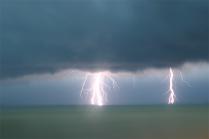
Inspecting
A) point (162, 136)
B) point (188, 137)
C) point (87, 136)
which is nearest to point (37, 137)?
point (87, 136)

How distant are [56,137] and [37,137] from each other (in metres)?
0.72

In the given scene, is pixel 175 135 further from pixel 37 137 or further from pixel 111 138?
pixel 37 137

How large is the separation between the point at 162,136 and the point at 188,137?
46.9 inches

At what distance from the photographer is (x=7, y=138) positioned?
14.8 metres

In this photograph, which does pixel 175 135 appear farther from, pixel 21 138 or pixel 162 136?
pixel 21 138

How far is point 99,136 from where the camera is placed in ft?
49.4


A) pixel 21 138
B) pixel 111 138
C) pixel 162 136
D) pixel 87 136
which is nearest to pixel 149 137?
pixel 162 136

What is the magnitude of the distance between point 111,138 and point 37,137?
9.38ft

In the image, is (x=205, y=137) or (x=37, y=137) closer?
(x=205, y=137)

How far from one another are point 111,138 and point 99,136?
0.69 metres

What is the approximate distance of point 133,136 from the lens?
14.9 meters

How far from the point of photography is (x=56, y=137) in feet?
49.1

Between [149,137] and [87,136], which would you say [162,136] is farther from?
[87,136]

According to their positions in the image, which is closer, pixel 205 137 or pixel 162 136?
pixel 205 137
